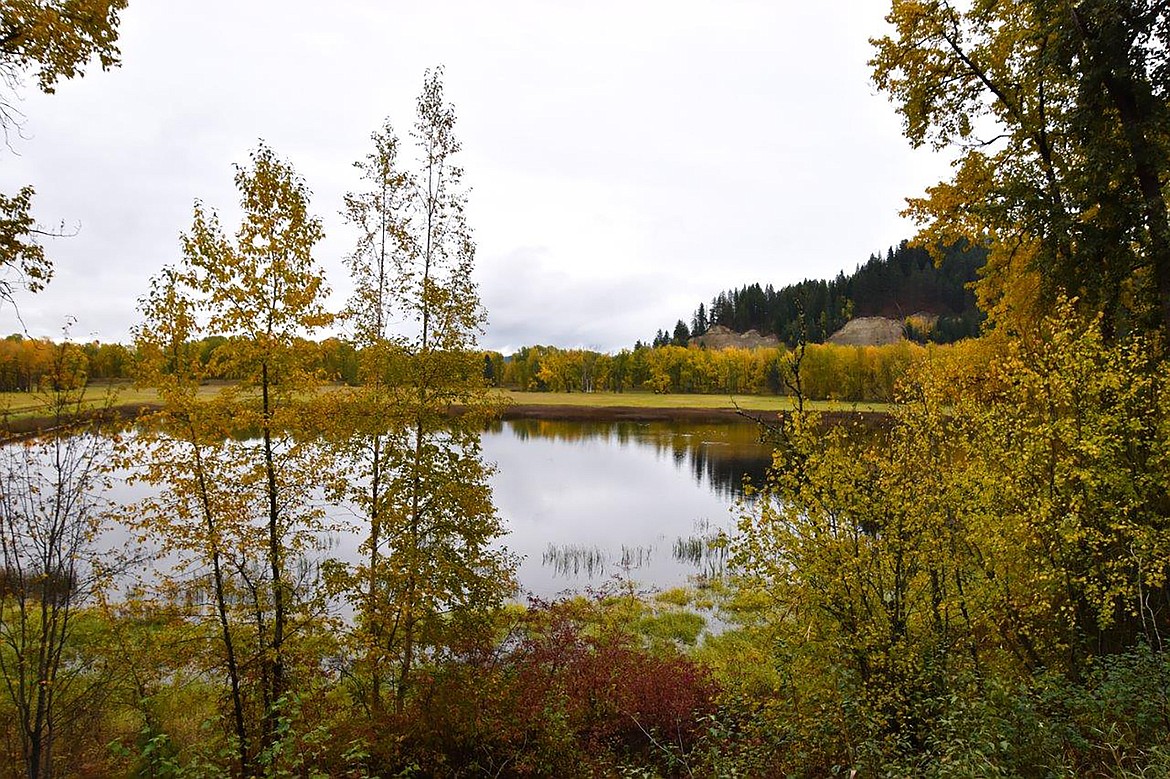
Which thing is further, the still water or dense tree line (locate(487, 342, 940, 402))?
dense tree line (locate(487, 342, 940, 402))

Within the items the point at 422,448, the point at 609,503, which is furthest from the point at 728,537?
the point at 609,503

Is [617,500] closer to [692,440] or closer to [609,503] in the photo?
[609,503]

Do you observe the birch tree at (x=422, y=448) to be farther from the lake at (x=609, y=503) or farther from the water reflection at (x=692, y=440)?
the water reflection at (x=692, y=440)

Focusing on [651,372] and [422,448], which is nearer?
[422,448]

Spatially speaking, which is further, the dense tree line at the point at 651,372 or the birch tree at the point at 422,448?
the dense tree line at the point at 651,372

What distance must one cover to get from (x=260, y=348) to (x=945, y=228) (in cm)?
1615

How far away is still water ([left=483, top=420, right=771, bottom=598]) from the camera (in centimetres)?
2469

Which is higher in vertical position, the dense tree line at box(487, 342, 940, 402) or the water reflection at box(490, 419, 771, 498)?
the dense tree line at box(487, 342, 940, 402)

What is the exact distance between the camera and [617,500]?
36969 mm

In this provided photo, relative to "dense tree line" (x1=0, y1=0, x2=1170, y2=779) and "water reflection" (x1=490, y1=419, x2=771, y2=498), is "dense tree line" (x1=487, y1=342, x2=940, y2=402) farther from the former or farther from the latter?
"dense tree line" (x1=0, y1=0, x2=1170, y2=779)

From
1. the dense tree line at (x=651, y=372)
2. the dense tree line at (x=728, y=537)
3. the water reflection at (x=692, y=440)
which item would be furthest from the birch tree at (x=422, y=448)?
the dense tree line at (x=651, y=372)

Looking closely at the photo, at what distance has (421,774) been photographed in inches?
403

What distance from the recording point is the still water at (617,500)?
24.7 metres

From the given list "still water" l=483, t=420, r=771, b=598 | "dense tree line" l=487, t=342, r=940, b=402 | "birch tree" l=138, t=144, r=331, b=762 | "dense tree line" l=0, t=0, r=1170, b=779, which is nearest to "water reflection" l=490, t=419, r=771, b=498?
"still water" l=483, t=420, r=771, b=598
